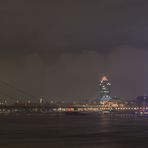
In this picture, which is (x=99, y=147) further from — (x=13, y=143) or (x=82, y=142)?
(x=13, y=143)

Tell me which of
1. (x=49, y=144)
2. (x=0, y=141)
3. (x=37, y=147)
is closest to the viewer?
(x=37, y=147)

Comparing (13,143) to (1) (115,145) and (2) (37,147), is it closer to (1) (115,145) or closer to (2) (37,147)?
(2) (37,147)

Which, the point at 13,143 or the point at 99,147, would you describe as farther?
the point at 13,143

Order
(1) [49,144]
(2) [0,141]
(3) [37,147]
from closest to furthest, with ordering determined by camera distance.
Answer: (3) [37,147] < (1) [49,144] < (2) [0,141]

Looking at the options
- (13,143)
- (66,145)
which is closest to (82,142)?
(66,145)

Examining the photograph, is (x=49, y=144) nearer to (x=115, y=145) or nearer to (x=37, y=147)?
(x=37, y=147)

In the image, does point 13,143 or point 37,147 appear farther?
point 13,143

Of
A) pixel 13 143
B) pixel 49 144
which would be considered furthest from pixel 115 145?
pixel 13 143
